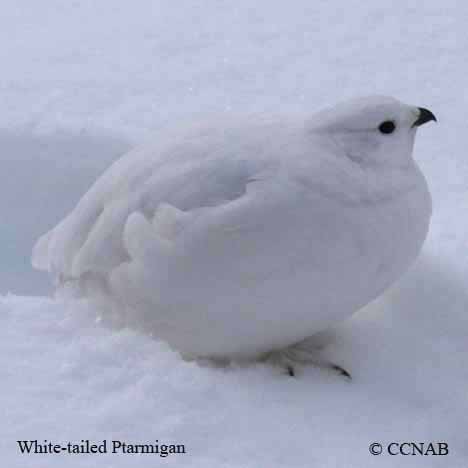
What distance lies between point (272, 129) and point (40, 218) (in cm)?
128

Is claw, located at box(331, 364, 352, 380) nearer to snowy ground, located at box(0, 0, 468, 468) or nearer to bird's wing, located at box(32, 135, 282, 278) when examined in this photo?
snowy ground, located at box(0, 0, 468, 468)

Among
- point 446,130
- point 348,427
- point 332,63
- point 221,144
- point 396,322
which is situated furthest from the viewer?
point 332,63

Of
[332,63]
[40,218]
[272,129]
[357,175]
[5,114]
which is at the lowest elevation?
[357,175]

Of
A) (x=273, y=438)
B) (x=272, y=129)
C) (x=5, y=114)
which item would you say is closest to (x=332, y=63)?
(x=5, y=114)

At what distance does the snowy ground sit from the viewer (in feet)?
5.81

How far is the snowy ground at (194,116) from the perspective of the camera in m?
1.77

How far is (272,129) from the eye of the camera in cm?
204

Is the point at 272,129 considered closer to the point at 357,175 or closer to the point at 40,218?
the point at 357,175

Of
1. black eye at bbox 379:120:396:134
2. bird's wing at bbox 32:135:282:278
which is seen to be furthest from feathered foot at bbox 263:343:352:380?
black eye at bbox 379:120:396:134

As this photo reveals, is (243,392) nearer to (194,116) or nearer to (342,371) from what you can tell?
(342,371)

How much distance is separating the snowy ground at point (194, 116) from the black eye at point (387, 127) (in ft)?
1.16

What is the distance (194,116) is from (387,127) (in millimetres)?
1137

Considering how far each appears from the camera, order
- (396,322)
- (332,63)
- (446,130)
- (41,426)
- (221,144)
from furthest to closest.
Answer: (332,63)
(446,130)
(396,322)
(221,144)
(41,426)

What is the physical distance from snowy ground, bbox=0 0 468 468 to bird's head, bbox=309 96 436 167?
1.09ft
